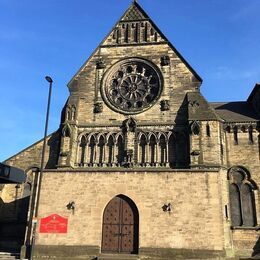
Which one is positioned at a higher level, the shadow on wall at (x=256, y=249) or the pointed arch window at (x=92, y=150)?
the pointed arch window at (x=92, y=150)

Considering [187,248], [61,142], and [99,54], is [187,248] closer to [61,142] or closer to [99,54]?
[61,142]

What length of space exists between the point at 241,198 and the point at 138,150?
26.4 feet

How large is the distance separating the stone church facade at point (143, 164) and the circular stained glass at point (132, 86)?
3.2 inches

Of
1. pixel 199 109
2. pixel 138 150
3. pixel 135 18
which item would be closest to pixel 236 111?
pixel 199 109

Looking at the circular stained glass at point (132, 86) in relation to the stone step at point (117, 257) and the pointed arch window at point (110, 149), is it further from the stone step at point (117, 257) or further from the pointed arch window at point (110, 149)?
the stone step at point (117, 257)

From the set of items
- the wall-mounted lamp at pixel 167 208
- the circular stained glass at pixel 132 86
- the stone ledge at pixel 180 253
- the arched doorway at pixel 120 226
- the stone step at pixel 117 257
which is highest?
the circular stained glass at pixel 132 86

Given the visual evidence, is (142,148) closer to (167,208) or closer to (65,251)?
(167,208)

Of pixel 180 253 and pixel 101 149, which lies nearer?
pixel 180 253

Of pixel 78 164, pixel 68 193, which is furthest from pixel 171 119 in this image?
pixel 68 193

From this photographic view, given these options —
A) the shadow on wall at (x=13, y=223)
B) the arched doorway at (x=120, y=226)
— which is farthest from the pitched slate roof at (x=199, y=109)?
the shadow on wall at (x=13, y=223)

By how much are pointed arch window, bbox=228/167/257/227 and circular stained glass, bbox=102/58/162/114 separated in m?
8.17

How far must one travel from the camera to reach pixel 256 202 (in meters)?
24.5

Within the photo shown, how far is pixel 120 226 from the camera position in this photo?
2102 cm

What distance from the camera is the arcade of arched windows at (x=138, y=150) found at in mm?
24828
